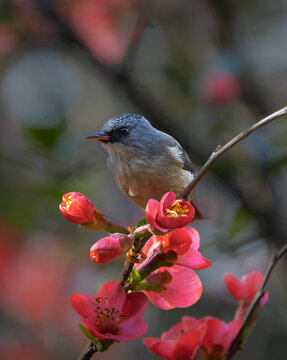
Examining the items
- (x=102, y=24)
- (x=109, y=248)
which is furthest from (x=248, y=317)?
(x=102, y=24)

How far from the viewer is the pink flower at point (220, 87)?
3777 mm

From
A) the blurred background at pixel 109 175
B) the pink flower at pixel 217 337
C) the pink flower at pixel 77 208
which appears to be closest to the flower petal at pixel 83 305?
the pink flower at pixel 77 208

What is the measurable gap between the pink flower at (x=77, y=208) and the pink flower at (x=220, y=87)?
2455 millimetres

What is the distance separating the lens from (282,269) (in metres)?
3.85

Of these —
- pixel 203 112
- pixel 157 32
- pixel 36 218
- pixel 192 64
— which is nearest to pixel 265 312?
pixel 203 112

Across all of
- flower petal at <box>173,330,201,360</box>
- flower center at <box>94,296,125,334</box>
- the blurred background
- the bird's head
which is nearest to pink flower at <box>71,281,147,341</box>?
flower center at <box>94,296,125,334</box>

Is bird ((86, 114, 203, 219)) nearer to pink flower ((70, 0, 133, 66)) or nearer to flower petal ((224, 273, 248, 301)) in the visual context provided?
flower petal ((224, 273, 248, 301))

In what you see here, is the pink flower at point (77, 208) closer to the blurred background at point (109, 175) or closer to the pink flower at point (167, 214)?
the pink flower at point (167, 214)

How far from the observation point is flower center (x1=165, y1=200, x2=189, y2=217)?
142 centimetres

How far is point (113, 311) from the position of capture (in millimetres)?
1394

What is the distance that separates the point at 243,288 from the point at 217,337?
22 cm

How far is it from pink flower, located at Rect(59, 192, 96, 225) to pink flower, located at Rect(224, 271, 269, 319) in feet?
1.68

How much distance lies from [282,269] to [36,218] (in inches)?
77.3

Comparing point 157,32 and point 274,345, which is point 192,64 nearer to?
point 157,32
